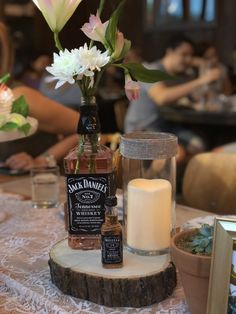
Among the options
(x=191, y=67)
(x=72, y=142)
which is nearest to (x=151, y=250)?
(x=72, y=142)

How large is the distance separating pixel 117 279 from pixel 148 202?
0.58 feet

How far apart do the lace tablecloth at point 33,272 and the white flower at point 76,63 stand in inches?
16.2

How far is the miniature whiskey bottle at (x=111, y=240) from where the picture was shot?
98 centimetres

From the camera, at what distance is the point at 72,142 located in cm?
219

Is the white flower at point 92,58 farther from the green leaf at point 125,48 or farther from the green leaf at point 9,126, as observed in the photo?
the green leaf at point 9,126

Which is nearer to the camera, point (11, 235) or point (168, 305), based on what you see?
point (168, 305)

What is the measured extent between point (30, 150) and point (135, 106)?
1.61 m

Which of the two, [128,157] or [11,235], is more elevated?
[128,157]

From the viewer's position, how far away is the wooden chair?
1.75 metres

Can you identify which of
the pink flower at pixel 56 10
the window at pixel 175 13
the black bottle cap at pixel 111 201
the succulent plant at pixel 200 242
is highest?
the window at pixel 175 13

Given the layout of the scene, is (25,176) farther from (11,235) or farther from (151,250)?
(151,250)

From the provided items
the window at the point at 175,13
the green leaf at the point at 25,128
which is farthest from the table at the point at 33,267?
the window at the point at 175,13

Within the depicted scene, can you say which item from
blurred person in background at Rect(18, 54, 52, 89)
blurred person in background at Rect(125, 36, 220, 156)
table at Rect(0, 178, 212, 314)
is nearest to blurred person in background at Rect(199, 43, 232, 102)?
blurred person in background at Rect(125, 36, 220, 156)

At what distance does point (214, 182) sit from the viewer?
1.78 m
